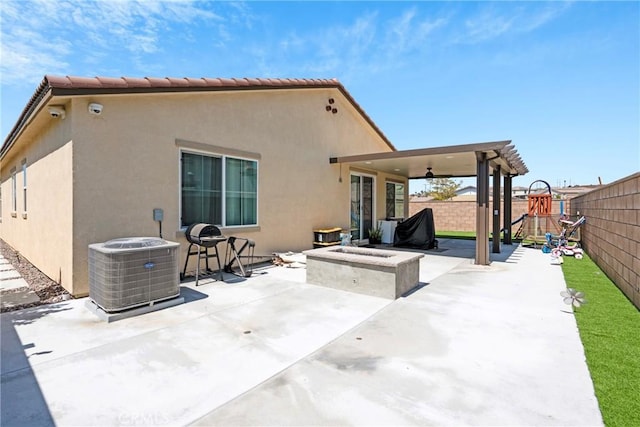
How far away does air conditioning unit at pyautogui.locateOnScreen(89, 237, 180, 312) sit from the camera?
178 inches

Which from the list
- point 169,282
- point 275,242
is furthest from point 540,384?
point 275,242

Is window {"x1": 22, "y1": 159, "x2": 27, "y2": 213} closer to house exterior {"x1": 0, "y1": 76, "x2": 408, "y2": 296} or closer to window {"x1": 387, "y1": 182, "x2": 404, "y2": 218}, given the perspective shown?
house exterior {"x1": 0, "y1": 76, "x2": 408, "y2": 296}

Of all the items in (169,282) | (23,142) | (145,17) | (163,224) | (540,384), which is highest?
(145,17)

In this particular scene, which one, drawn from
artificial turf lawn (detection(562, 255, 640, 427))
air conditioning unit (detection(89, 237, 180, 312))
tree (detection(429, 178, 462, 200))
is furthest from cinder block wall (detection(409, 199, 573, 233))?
tree (detection(429, 178, 462, 200))

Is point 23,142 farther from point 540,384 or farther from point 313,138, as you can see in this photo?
point 540,384

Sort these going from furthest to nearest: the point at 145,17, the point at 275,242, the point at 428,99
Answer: the point at 428,99 < the point at 275,242 < the point at 145,17

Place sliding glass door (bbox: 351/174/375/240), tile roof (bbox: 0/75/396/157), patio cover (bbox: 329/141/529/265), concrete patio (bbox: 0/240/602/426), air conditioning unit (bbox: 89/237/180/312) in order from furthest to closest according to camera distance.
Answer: sliding glass door (bbox: 351/174/375/240) → patio cover (bbox: 329/141/529/265) → tile roof (bbox: 0/75/396/157) → air conditioning unit (bbox: 89/237/180/312) → concrete patio (bbox: 0/240/602/426)

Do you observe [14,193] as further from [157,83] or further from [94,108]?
[157,83]

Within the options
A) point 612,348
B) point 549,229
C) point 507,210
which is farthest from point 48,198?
point 549,229

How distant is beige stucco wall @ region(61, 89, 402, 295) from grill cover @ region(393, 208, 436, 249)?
2326 millimetres

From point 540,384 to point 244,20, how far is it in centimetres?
1021

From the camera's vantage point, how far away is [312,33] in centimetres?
1090

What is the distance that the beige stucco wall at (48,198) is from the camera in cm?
573

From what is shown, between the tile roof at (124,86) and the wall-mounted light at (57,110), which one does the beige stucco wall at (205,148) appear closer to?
the tile roof at (124,86)
